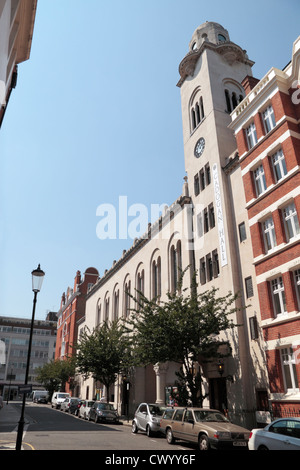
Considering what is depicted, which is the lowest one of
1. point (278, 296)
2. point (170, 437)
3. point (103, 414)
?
point (170, 437)

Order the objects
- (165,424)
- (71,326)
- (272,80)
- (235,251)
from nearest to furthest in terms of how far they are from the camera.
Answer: (165,424)
(272,80)
(235,251)
(71,326)

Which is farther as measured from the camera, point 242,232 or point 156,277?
point 156,277

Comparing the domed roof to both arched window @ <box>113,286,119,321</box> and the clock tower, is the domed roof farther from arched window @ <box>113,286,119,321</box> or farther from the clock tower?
arched window @ <box>113,286,119,321</box>

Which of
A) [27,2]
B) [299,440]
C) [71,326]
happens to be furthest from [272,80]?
[71,326]

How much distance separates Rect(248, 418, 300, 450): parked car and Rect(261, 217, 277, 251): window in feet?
33.7

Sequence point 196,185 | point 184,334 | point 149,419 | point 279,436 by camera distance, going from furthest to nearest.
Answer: point 196,185, point 184,334, point 149,419, point 279,436

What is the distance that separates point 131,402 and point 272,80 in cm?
2840

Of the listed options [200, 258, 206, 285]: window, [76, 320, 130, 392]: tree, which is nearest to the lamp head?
[200, 258, 206, 285]: window

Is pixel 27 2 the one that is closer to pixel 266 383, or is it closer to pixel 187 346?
pixel 187 346

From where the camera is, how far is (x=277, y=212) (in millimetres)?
18703

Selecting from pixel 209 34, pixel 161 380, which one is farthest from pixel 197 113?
pixel 161 380

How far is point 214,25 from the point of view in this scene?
116 feet

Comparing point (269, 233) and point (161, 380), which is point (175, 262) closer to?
point (161, 380)

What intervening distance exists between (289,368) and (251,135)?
13.6m
